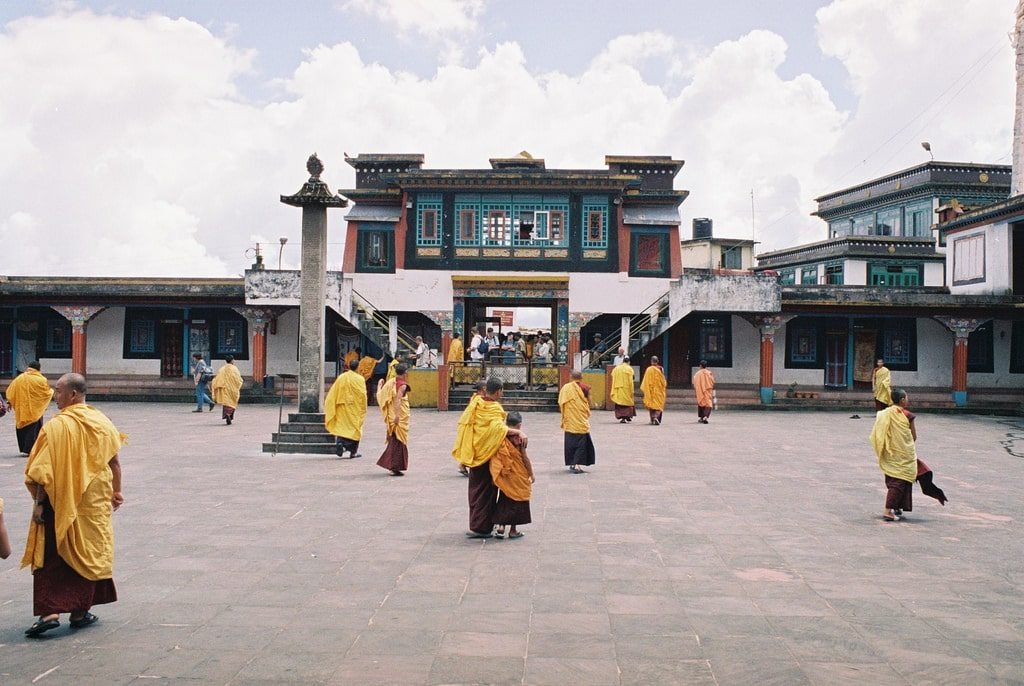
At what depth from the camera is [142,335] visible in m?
29.8

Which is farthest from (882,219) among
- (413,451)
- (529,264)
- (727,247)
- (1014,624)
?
(1014,624)

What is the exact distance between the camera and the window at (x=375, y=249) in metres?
28.7

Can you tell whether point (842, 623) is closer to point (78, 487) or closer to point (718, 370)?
point (78, 487)

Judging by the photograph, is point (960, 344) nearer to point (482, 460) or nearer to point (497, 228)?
point (497, 228)

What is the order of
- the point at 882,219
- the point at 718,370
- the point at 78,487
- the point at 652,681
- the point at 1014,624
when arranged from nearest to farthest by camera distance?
the point at 652,681 → the point at 78,487 → the point at 1014,624 → the point at 718,370 → the point at 882,219

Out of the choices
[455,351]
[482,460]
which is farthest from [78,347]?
[482,460]

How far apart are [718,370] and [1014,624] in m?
23.5

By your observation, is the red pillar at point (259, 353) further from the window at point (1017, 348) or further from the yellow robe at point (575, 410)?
the window at point (1017, 348)

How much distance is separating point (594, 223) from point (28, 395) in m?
18.4

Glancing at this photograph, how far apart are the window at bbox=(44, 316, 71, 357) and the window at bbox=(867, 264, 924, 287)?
3153 centimetres

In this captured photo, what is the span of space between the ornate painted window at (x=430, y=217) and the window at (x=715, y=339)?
9.33 meters

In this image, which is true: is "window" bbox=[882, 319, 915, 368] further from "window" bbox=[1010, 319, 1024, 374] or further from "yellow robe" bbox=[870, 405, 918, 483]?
"yellow robe" bbox=[870, 405, 918, 483]

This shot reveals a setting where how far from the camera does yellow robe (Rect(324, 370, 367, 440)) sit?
13680 mm

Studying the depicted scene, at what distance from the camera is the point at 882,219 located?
4134 centimetres
